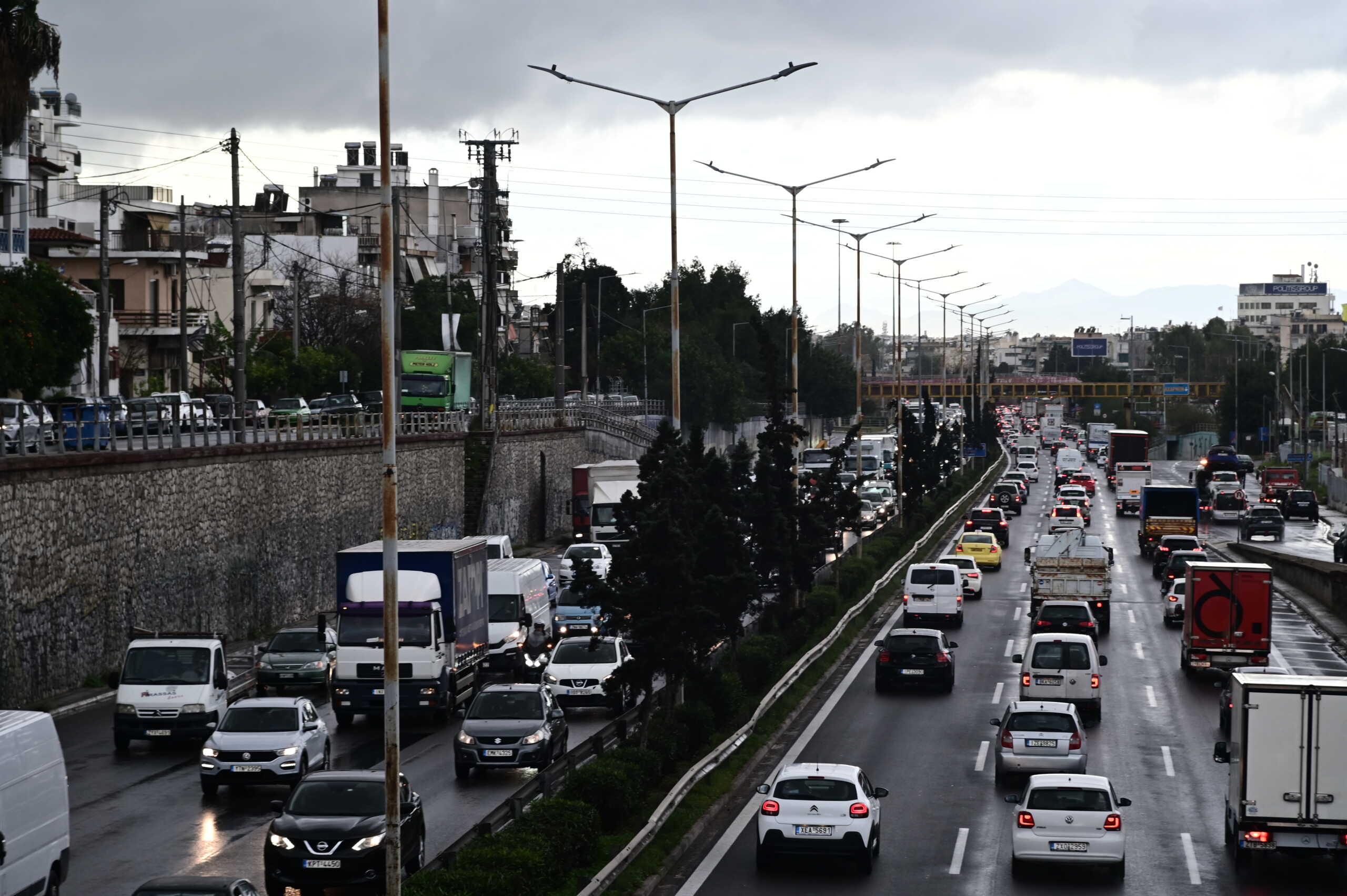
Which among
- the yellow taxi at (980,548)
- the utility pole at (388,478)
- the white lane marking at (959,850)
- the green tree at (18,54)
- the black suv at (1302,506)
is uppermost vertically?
the green tree at (18,54)

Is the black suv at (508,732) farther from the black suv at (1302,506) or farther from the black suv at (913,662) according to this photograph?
the black suv at (1302,506)

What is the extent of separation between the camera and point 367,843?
18750 mm

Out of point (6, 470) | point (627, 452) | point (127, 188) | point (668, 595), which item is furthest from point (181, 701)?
point (127, 188)

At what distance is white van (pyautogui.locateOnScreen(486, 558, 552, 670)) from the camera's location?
39281 millimetres

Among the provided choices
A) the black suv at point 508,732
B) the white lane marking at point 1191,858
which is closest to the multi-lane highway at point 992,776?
the white lane marking at point 1191,858

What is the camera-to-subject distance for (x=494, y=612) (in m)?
39.9

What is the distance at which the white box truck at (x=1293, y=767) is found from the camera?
67.1ft

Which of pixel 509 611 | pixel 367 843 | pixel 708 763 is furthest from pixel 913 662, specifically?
pixel 367 843

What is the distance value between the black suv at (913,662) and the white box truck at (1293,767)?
15639mm

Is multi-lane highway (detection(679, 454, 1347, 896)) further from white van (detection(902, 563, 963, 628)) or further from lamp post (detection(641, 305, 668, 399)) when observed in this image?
→ lamp post (detection(641, 305, 668, 399))

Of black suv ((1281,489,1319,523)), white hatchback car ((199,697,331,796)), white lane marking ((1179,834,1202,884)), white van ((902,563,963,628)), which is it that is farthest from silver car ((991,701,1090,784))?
black suv ((1281,489,1319,523))

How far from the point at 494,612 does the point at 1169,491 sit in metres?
37.6

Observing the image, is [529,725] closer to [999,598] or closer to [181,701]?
[181,701]

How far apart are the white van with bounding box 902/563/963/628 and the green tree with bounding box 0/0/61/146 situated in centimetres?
2547
